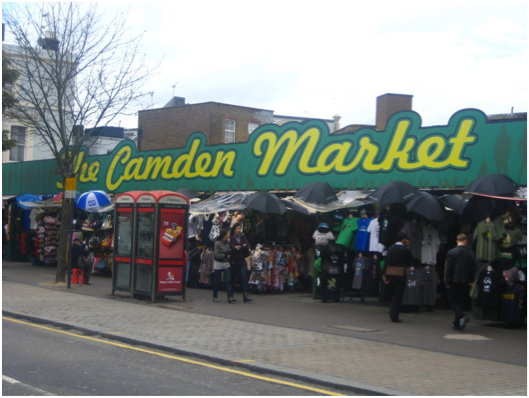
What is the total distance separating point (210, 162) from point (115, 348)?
13.0 meters

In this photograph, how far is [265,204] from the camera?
18.1 m

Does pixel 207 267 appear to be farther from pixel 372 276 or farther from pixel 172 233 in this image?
pixel 372 276

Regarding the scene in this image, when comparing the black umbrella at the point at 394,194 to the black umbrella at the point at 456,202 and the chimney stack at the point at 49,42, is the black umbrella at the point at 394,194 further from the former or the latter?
the chimney stack at the point at 49,42

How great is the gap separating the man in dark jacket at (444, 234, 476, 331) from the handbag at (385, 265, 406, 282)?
0.99 meters

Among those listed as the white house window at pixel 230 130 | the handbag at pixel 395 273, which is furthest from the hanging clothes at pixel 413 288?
the white house window at pixel 230 130

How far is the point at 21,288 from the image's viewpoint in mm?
18938

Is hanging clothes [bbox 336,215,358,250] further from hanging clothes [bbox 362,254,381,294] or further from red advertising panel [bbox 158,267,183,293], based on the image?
red advertising panel [bbox 158,267,183,293]

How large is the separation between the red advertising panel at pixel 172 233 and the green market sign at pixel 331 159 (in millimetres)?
4632

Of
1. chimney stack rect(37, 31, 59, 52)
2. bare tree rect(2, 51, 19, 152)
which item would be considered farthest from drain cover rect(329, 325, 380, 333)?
bare tree rect(2, 51, 19, 152)

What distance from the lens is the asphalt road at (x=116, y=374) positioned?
7.61 m

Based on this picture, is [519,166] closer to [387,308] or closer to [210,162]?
[387,308]

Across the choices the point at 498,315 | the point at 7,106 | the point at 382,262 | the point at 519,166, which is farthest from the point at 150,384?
the point at 7,106

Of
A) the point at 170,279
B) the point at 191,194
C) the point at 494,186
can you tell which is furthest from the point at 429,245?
the point at 191,194

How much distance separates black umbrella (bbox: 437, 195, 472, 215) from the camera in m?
14.5
